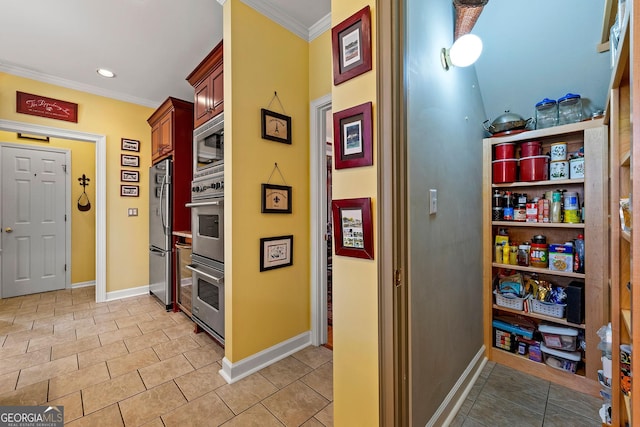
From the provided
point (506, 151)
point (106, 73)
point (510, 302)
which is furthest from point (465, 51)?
point (106, 73)

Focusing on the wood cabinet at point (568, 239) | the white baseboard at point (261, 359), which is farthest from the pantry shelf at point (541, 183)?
the white baseboard at point (261, 359)

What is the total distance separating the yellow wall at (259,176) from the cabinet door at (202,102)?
590 mm

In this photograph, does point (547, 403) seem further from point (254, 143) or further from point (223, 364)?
point (254, 143)

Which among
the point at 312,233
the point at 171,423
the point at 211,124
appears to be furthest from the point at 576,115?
the point at 171,423

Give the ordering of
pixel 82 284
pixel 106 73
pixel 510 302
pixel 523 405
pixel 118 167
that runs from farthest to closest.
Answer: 1. pixel 82 284
2. pixel 118 167
3. pixel 106 73
4. pixel 510 302
5. pixel 523 405

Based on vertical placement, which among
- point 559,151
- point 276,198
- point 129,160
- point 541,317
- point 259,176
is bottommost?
point 541,317

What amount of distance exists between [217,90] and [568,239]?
2903mm

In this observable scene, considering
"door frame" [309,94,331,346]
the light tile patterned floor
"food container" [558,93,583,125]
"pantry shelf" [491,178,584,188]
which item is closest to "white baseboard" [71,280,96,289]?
the light tile patterned floor

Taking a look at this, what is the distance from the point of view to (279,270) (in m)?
2.15

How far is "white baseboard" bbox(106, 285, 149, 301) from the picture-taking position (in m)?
3.51

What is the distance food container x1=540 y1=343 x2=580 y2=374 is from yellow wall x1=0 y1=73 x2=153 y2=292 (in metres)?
4.47

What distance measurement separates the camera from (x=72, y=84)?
326cm

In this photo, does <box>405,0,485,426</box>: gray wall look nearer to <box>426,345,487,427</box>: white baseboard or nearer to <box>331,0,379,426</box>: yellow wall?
<box>426,345,487,427</box>: white baseboard

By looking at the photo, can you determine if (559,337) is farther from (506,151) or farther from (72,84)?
(72,84)
